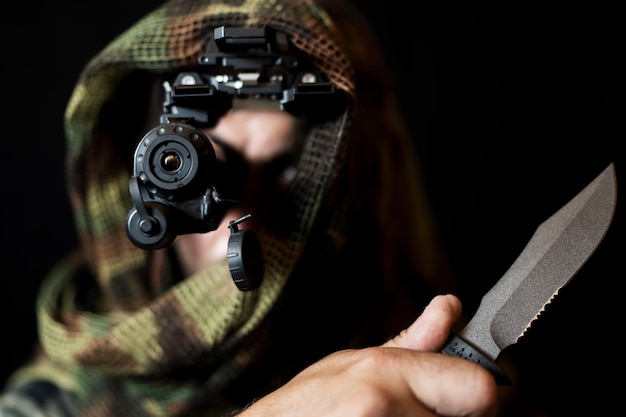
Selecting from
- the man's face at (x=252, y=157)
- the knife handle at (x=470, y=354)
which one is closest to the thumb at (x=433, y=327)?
the knife handle at (x=470, y=354)

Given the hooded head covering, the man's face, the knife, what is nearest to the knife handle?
the knife

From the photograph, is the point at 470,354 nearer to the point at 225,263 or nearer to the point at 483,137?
the point at 225,263

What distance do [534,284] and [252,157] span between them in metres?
0.36

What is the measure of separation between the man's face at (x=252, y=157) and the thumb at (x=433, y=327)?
202 millimetres

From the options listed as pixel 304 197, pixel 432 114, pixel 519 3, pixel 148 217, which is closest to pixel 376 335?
pixel 304 197

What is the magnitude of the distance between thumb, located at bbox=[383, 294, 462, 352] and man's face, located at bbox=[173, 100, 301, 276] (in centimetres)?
20

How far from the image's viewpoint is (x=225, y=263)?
74 centimetres

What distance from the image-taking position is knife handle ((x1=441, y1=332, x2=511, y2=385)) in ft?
1.72

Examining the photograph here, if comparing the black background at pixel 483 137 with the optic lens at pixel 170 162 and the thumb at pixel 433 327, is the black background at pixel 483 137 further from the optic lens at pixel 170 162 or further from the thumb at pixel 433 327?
the optic lens at pixel 170 162

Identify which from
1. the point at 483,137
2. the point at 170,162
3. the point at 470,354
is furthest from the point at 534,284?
the point at 483,137

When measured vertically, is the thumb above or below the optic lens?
below

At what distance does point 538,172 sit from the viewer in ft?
2.20

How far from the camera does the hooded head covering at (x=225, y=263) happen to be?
0.74m

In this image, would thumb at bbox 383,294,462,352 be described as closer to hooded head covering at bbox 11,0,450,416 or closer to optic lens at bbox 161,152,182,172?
hooded head covering at bbox 11,0,450,416
